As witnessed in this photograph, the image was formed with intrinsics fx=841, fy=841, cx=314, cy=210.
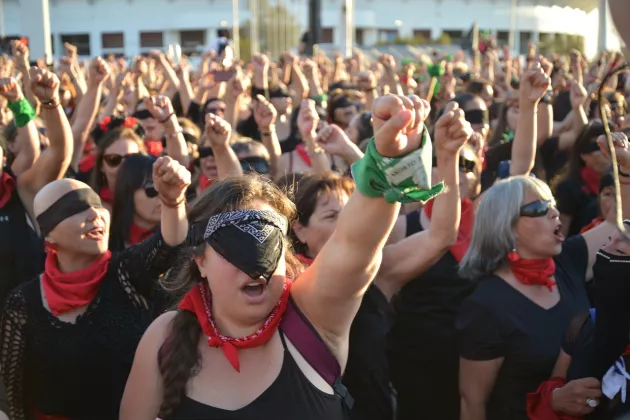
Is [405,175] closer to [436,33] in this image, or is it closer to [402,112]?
[402,112]

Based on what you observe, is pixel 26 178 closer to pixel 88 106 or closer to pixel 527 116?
pixel 88 106

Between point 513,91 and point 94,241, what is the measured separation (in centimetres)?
498

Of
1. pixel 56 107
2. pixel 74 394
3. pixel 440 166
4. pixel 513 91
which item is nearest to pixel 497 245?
pixel 440 166

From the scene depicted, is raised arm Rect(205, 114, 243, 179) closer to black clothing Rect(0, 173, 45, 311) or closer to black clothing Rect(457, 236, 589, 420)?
black clothing Rect(0, 173, 45, 311)

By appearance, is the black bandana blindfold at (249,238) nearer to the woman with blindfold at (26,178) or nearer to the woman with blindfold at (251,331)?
the woman with blindfold at (251,331)

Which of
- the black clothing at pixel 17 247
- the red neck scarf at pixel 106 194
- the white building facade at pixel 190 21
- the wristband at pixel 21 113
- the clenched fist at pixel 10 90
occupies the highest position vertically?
the white building facade at pixel 190 21

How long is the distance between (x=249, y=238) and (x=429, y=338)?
2018 millimetres

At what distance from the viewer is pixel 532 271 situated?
3.69 metres

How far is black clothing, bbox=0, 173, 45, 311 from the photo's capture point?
178 inches

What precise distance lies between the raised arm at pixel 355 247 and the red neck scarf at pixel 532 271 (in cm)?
155

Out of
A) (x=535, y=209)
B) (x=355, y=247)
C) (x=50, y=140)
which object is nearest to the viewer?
(x=355, y=247)

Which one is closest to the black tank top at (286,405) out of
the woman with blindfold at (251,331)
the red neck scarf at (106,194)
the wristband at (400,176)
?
the woman with blindfold at (251,331)

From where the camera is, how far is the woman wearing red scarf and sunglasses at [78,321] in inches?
132

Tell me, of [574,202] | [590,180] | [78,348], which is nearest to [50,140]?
[78,348]
